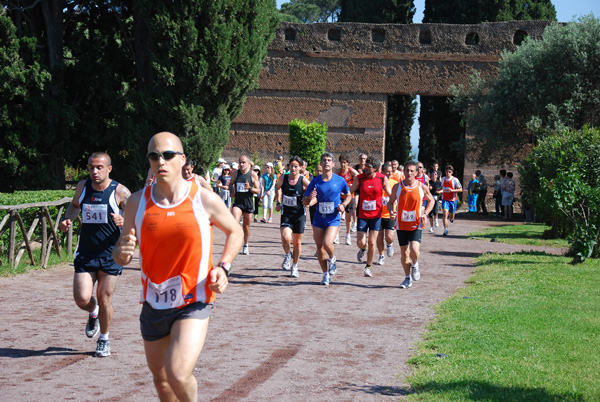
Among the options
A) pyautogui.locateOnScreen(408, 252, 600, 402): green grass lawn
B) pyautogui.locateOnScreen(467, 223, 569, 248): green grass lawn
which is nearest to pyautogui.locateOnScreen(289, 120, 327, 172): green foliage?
pyautogui.locateOnScreen(467, 223, 569, 248): green grass lawn

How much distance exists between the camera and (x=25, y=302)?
1015 centimetres

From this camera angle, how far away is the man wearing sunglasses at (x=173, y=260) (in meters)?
4.59

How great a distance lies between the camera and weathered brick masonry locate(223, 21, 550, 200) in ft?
109

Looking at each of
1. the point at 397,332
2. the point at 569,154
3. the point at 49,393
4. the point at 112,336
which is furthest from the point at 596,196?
the point at 49,393

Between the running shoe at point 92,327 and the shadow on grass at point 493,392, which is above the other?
the running shoe at point 92,327

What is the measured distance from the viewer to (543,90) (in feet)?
96.6

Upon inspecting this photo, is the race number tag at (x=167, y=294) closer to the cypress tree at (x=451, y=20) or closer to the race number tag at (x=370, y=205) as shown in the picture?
the race number tag at (x=370, y=205)

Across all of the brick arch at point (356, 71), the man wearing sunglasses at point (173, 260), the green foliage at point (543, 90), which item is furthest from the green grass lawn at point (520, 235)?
the man wearing sunglasses at point (173, 260)

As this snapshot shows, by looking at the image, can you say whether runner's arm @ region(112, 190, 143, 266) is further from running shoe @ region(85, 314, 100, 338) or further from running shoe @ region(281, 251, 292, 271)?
running shoe @ region(281, 251, 292, 271)

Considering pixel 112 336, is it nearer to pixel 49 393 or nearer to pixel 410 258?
pixel 49 393

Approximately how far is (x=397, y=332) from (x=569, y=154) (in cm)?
946

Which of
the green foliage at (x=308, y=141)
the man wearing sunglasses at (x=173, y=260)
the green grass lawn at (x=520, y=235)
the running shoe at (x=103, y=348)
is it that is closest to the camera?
the man wearing sunglasses at (x=173, y=260)

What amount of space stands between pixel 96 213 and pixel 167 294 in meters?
3.33

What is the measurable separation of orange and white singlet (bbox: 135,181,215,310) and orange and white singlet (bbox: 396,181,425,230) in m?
7.59
